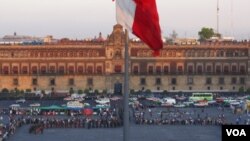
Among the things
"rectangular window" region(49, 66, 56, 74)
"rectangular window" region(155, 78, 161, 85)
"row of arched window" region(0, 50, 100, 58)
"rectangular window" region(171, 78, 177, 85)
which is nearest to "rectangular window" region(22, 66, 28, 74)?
"row of arched window" region(0, 50, 100, 58)

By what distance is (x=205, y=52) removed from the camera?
7700 centimetres

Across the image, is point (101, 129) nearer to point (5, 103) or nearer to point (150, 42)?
point (5, 103)

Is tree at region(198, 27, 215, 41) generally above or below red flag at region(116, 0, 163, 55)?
above

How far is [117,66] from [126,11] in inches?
2516

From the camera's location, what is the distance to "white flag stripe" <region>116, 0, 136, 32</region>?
12.1 metres

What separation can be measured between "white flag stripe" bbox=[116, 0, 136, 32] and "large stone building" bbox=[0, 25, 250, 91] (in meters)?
62.2

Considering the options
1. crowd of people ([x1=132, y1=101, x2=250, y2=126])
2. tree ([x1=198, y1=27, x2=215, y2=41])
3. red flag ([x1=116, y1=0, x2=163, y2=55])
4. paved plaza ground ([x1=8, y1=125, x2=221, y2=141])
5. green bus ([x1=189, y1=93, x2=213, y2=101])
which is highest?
tree ([x1=198, y1=27, x2=215, y2=41])

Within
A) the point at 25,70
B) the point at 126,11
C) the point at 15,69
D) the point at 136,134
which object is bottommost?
the point at 136,134

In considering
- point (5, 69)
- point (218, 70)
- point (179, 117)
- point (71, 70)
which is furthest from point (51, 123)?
point (218, 70)

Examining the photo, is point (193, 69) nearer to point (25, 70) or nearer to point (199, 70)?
point (199, 70)

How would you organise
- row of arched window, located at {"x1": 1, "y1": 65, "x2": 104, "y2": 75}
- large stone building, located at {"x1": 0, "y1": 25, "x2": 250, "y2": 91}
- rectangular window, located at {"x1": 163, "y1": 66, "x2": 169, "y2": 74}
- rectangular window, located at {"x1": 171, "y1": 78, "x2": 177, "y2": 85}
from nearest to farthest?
row of arched window, located at {"x1": 1, "y1": 65, "x2": 104, "y2": 75}, large stone building, located at {"x1": 0, "y1": 25, "x2": 250, "y2": 91}, rectangular window, located at {"x1": 171, "y1": 78, "x2": 177, "y2": 85}, rectangular window, located at {"x1": 163, "y1": 66, "x2": 169, "y2": 74}

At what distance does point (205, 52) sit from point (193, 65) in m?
2.01

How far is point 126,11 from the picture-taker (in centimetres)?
A: 1223

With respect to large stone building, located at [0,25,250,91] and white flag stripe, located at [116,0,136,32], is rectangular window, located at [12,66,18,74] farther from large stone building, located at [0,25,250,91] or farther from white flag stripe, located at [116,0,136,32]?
white flag stripe, located at [116,0,136,32]
